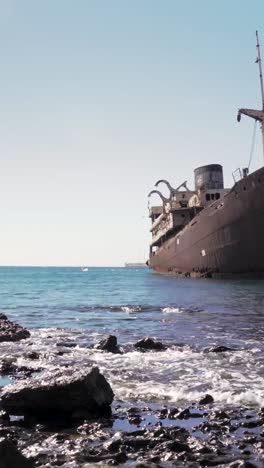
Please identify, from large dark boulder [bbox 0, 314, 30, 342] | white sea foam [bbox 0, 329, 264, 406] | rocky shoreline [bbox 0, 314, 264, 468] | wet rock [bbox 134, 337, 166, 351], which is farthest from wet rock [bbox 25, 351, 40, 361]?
rocky shoreline [bbox 0, 314, 264, 468]

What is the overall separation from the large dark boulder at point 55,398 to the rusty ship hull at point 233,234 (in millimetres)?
34074

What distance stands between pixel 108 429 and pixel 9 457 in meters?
2.52

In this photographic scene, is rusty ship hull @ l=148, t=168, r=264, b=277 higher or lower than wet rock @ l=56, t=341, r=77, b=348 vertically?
higher

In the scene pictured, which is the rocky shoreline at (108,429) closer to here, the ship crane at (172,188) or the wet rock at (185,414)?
the wet rock at (185,414)

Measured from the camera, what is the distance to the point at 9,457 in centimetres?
443

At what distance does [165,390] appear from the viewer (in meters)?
9.09

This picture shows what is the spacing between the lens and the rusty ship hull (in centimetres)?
Answer: 4009

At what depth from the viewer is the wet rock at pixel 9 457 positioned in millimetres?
4375

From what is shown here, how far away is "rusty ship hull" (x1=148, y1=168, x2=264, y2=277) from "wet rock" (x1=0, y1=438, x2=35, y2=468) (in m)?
37.0

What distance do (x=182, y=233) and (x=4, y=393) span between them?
5464cm

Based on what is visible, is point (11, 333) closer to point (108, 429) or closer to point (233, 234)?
point (108, 429)

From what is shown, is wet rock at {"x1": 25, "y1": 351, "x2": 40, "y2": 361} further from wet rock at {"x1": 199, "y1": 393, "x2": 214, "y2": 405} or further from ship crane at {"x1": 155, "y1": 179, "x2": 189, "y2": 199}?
ship crane at {"x1": 155, "y1": 179, "x2": 189, "y2": 199}

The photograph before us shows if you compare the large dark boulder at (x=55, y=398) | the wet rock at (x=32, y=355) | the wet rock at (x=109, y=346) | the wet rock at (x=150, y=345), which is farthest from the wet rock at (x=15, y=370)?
the wet rock at (x=150, y=345)

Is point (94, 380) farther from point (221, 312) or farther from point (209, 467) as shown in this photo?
point (221, 312)
